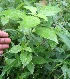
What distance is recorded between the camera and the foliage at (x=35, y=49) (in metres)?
1.59

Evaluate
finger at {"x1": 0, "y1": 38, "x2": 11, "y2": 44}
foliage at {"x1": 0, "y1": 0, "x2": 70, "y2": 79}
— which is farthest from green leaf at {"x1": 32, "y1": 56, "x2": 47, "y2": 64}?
finger at {"x1": 0, "y1": 38, "x2": 11, "y2": 44}

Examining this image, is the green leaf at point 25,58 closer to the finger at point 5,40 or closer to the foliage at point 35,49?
the foliage at point 35,49

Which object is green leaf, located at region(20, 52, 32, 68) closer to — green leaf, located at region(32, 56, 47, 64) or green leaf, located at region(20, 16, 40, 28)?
green leaf, located at region(32, 56, 47, 64)

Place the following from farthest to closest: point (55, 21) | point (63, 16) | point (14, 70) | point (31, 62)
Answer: point (63, 16), point (55, 21), point (14, 70), point (31, 62)

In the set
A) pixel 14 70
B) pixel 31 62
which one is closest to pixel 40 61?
pixel 31 62

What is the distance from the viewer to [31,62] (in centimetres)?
164

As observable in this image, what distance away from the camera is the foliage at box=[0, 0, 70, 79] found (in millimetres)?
1590

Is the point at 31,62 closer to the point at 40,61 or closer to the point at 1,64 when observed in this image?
the point at 40,61

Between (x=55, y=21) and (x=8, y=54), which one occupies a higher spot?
(x=55, y=21)

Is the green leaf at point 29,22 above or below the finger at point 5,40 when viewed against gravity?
above

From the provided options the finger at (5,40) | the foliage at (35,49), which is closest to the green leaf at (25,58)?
the foliage at (35,49)

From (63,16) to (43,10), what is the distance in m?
0.74

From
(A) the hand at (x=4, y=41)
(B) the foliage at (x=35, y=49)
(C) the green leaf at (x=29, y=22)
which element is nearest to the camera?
(C) the green leaf at (x=29, y=22)

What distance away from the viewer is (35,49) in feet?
5.69
